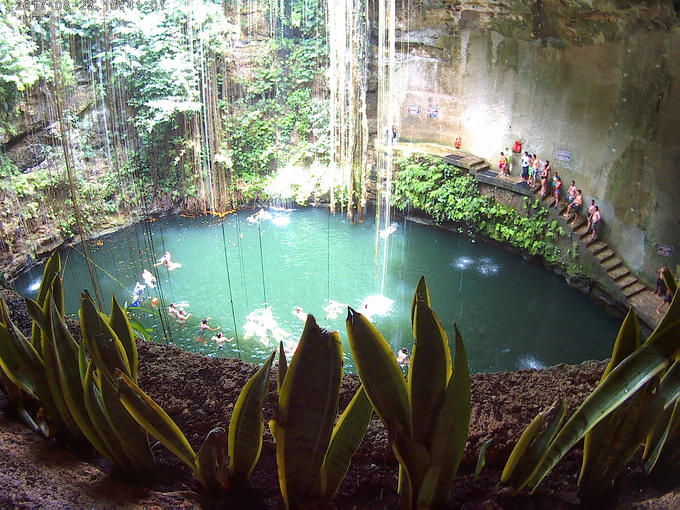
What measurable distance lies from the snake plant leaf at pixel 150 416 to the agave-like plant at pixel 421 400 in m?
0.44

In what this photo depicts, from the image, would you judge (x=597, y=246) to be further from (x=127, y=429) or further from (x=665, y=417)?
(x=127, y=429)

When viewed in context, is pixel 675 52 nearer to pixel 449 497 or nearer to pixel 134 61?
pixel 449 497

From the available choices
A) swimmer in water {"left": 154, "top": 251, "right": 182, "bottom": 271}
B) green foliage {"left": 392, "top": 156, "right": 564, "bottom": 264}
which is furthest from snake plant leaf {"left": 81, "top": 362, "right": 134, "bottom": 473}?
green foliage {"left": 392, "top": 156, "right": 564, "bottom": 264}

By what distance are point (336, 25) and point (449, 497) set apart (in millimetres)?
10000

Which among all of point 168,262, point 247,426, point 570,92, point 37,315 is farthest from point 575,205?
point 37,315

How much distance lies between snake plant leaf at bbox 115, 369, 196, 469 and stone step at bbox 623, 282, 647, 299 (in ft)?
24.3

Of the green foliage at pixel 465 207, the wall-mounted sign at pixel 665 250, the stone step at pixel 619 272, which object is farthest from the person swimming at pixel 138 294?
the wall-mounted sign at pixel 665 250

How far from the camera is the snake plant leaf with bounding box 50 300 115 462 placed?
3.96 ft

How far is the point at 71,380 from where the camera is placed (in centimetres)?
125

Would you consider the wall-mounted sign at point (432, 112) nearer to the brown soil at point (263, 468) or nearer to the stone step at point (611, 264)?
the stone step at point (611, 264)

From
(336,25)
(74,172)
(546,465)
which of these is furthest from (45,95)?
(546,465)

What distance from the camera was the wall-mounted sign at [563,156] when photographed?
27.7 ft

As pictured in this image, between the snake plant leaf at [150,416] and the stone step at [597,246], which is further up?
the snake plant leaf at [150,416]

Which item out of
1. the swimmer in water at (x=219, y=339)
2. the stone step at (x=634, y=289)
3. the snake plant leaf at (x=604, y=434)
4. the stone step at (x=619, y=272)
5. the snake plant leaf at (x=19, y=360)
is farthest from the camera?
the stone step at (x=619, y=272)
